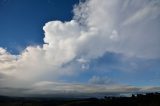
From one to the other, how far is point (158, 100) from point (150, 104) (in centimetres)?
658

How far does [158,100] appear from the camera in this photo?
197 metres

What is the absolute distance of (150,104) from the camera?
643 ft
